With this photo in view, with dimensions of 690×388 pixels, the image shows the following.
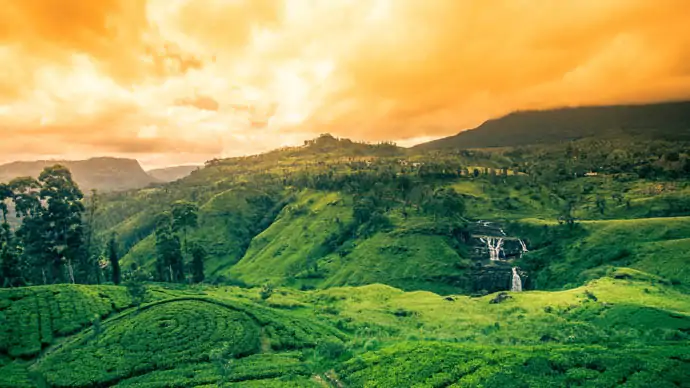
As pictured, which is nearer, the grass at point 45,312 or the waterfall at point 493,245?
the grass at point 45,312

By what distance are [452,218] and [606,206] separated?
223ft

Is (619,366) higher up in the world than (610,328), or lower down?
higher up

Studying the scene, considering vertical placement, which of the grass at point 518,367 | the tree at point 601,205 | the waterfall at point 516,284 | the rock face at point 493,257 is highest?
the grass at point 518,367

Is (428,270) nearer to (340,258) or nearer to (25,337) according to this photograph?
(340,258)

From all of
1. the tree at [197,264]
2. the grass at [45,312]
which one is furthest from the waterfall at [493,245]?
the grass at [45,312]

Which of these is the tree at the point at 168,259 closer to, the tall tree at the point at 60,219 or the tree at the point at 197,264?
the tree at the point at 197,264

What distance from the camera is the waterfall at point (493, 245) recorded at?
154875 millimetres

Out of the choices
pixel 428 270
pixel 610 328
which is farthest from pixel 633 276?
pixel 428 270

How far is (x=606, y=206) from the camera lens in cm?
17825

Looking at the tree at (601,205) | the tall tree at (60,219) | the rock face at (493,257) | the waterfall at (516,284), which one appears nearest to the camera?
the tall tree at (60,219)

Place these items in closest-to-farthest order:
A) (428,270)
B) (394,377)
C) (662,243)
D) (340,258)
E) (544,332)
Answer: (394,377), (544,332), (662,243), (428,270), (340,258)

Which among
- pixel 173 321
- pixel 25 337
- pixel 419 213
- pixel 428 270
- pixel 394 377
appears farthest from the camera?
pixel 419 213

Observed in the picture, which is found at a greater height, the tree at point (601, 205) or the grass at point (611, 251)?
the tree at point (601, 205)

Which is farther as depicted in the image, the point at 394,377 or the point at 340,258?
the point at 340,258
